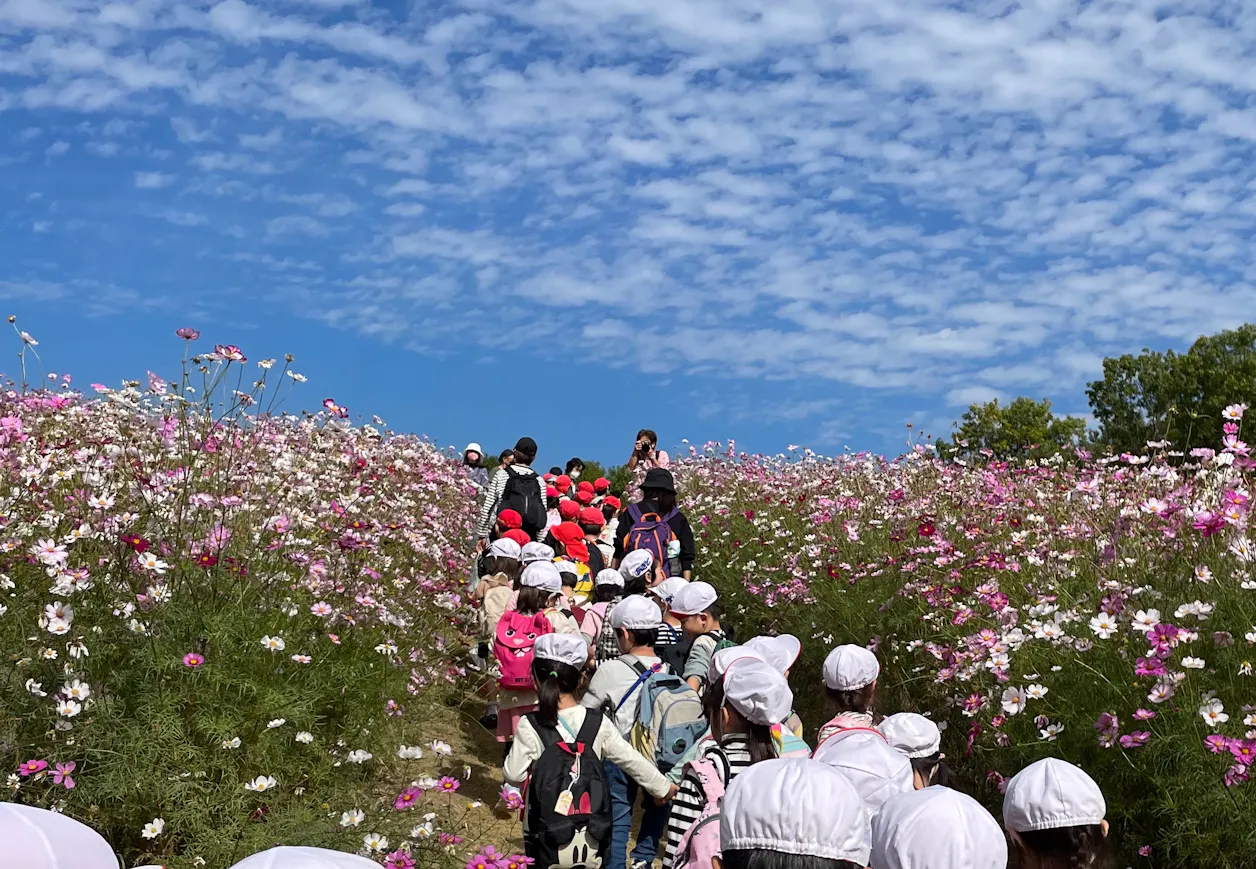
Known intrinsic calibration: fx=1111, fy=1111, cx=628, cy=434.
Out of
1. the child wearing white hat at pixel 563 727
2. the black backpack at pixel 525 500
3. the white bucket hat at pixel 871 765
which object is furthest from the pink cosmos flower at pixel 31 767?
the black backpack at pixel 525 500

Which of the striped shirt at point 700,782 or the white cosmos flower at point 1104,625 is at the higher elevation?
the white cosmos flower at point 1104,625

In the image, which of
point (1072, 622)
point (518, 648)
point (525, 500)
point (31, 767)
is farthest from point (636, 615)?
point (525, 500)

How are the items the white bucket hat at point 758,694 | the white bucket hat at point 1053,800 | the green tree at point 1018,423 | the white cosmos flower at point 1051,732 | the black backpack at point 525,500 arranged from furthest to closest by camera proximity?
the green tree at point 1018,423, the black backpack at point 525,500, the white cosmos flower at point 1051,732, the white bucket hat at point 758,694, the white bucket hat at point 1053,800

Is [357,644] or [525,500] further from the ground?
[525,500]

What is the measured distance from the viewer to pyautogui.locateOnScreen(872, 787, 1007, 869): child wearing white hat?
2.38 m

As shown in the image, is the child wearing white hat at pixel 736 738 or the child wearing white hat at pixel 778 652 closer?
the child wearing white hat at pixel 736 738

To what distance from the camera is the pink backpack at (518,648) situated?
6.65 metres

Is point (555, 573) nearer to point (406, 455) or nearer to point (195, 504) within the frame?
point (195, 504)

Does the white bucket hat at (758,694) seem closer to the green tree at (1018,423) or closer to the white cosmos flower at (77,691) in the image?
the white cosmos flower at (77,691)

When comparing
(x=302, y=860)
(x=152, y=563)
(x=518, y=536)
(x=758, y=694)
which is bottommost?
(x=302, y=860)

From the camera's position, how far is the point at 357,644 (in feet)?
21.6

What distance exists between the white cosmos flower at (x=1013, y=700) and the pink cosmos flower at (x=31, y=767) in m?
4.20

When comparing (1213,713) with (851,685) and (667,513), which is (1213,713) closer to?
(851,685)

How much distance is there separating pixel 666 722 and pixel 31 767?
8.30 ft
